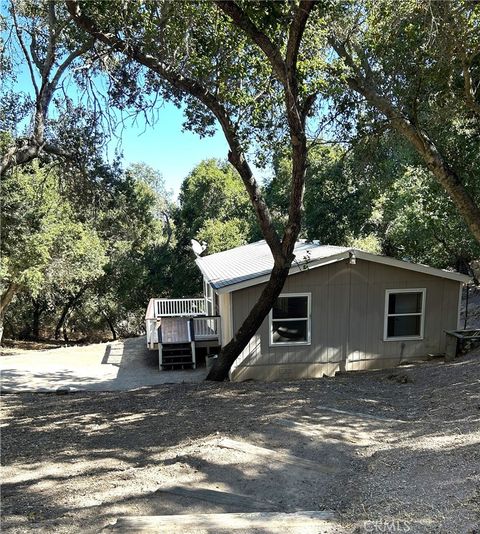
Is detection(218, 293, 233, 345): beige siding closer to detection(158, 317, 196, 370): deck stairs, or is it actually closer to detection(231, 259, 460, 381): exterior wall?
detection(231, 259, 460, 381): exterior wall

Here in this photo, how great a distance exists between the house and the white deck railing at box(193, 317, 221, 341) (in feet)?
1.46

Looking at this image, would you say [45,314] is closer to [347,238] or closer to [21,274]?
[21,274]

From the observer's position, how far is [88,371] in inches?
452

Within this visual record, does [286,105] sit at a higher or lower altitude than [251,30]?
lower

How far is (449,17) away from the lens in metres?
7.30

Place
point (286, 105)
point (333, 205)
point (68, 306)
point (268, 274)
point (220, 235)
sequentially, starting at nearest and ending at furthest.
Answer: point (286, 105) < point (268, 274) < point (333, 205) < point (220, 235) < point (68, 306)

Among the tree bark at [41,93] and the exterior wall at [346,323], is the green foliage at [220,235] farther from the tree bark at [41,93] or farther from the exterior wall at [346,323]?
the tree bark at [41,93]

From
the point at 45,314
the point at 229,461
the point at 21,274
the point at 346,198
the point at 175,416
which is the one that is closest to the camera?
the point at 229,461

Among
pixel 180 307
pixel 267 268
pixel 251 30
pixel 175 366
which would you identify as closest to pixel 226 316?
pixel 267 268

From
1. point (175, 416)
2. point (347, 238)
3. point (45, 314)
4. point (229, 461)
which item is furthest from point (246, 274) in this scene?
point (45, 314)

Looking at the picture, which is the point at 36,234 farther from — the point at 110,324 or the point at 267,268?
the point at 110,324

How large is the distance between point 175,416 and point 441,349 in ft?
27.4

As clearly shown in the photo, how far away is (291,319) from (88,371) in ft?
17.4

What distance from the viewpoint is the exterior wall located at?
1130 centimetres
